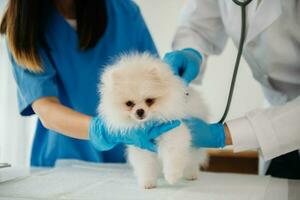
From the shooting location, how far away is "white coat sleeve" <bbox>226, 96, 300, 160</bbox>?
3.50 feet

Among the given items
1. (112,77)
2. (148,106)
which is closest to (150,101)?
(148,106)

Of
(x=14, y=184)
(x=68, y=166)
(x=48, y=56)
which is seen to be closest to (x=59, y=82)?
(x=48, y=56)

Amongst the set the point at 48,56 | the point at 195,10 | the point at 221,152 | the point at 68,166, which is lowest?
the point at 221,152

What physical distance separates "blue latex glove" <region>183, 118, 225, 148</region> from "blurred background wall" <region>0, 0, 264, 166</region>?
1.37m

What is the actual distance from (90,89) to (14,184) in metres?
0.47

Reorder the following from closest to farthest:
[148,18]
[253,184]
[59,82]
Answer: [253,184], [59,82], [148,18]

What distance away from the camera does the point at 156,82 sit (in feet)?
3.31

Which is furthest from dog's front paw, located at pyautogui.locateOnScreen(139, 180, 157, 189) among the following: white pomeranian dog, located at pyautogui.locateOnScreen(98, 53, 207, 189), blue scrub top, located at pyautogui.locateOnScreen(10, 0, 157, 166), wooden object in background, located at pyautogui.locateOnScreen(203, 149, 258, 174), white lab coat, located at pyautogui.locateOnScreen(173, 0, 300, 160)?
wooden object in background, located at pyautogui.locateOnScreen(203, 149, 258, 174)

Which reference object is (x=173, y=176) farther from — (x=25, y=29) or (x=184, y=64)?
(x=25, y=29)

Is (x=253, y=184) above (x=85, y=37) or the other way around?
the other way around

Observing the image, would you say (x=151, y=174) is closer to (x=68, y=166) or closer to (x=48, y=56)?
(x=68, y=166)

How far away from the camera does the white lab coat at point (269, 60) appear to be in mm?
1077

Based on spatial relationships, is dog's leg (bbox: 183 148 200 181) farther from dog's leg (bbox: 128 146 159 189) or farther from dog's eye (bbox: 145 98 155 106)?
dog's eye (bbox: 145 98 155 106)

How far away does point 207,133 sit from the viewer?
112 centimetres
